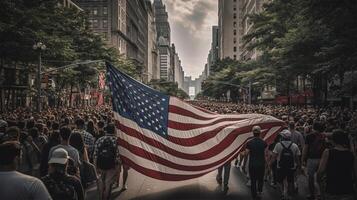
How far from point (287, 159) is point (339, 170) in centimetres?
376

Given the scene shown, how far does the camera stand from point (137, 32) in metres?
165

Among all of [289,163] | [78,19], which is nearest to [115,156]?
[289,163]

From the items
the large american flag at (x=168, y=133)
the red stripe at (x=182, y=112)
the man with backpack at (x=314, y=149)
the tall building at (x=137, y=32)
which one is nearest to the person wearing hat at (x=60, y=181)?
the large american flag at (x=168, y=133)

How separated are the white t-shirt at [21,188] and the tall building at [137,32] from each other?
114899 millimetres

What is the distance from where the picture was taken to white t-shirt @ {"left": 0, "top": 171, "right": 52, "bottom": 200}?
4363 mm

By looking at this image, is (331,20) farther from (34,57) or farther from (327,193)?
(34,57)

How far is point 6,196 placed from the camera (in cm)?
438

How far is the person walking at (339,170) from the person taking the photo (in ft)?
21.7

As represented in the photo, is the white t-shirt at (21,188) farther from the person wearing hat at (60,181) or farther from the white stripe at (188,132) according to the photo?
the white stripe at (188,132)

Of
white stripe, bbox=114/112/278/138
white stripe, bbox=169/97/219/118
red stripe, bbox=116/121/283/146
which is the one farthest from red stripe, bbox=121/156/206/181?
white stripe, bbox=169/97/219/118

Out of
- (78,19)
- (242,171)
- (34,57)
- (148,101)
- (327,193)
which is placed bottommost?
(242,171)

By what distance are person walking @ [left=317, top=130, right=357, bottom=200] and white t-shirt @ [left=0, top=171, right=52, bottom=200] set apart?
408 cm

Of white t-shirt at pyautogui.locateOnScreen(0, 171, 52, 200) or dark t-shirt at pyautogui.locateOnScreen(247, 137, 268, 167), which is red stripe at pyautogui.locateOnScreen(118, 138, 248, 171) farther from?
white t-shirt at pyautogui.locateOnScreen(0, 171, 52, 200)

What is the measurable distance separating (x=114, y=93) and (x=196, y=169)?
8.59ft
